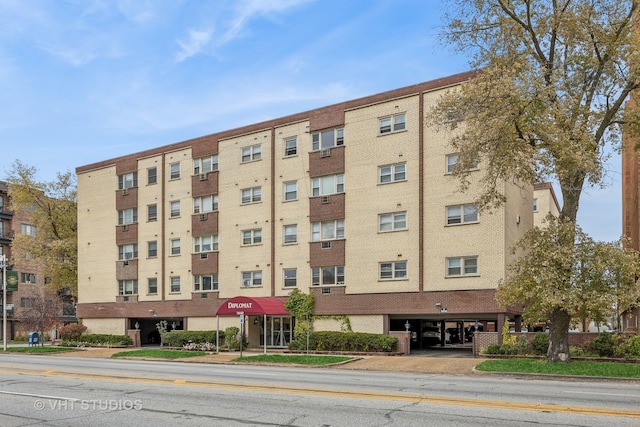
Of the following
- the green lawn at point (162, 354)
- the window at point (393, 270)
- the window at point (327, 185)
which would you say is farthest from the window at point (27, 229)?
the window at point (393, 270)

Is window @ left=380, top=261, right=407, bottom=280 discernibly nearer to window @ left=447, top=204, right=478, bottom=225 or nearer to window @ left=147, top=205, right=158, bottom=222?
window @ left=447, top=204, right=478, bottom=225

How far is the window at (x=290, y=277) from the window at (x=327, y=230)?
91.9 inches

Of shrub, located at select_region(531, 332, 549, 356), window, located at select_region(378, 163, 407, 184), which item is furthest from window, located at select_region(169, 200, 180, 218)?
shrub, located at select_region(531, 332, 549, 356)

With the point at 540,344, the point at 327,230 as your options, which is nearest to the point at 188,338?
the point at 327,230

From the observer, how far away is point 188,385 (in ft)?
57.2

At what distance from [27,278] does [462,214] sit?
5992 cm

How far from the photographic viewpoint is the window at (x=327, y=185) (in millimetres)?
37406

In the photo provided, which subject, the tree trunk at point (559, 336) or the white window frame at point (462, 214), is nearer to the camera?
the tree trunk at point (559, 336)

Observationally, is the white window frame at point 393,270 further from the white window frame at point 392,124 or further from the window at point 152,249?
the window at point 152,249

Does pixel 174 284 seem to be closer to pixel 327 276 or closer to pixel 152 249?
pixel 152 249

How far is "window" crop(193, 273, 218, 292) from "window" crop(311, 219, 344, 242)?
8.29 meters

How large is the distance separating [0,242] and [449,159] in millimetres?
58482

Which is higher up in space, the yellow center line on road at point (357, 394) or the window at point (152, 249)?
the window at point (152, 249)

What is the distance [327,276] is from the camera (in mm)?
37344
